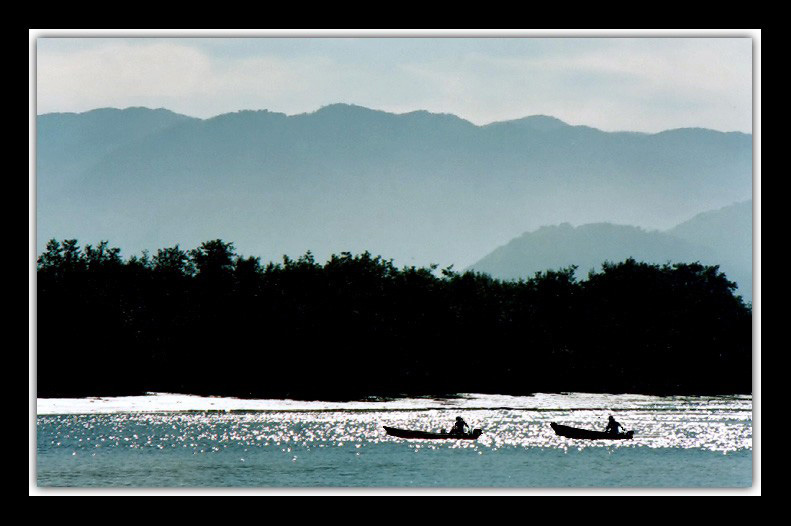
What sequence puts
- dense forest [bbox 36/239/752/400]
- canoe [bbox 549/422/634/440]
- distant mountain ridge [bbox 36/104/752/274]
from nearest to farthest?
distant mountain ridge [bbox 36/104/752/274] → canoe [bbox 549/422/634/440] → dense forest [bbox 36/239/752/400]

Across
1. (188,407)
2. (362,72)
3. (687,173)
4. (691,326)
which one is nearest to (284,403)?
(188,407)

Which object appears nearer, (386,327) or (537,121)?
(537,121)

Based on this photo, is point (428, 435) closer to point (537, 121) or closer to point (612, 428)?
point (612, 428)

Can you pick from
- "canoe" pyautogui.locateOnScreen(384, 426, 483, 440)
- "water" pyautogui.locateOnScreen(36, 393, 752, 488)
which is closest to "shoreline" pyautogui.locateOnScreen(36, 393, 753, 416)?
"water" pyautogui.locateOnScreen(36, 393, 752, 488)

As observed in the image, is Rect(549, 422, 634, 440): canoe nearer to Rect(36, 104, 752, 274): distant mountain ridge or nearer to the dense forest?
Rect(36, 104, 752, 274): distant mountain ridge

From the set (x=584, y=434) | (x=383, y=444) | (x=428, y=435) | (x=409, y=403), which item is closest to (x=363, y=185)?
(x=409, y=403)

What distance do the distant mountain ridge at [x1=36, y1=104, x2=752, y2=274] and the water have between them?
673 centimetres

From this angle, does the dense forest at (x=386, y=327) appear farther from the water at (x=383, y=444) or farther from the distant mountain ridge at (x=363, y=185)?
the distant mountain ridge at (x=363, y=185)

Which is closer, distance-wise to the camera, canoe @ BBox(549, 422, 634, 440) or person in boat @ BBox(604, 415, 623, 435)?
canoe @ BBox(549, 422, 634, 440)

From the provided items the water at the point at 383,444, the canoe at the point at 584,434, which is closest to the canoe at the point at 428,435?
the water at the point at 383,444

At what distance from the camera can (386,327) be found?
49531 mm

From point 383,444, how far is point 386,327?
46.2 ft

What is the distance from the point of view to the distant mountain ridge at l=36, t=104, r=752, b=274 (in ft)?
107
